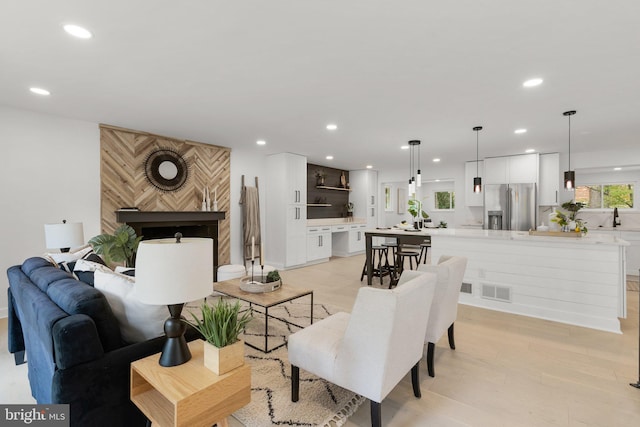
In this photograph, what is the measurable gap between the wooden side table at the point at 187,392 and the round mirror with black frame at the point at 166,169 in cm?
417

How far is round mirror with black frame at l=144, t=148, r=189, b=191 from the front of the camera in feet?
16.1

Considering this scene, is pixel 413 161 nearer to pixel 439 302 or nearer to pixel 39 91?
pixel 439 302

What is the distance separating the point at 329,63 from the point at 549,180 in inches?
239

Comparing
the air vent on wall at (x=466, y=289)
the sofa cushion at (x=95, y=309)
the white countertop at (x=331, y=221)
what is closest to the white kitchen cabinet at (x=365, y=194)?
the white countertop at (x=331, y=221)

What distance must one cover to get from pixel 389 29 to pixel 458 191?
665 centimetres

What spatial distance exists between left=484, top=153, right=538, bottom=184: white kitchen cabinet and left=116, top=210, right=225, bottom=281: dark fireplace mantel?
19.2 ft

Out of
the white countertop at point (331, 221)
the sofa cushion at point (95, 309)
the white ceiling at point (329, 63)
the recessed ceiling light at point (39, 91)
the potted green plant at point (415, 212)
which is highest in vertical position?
the recessed ceiling light at point (39, 91)

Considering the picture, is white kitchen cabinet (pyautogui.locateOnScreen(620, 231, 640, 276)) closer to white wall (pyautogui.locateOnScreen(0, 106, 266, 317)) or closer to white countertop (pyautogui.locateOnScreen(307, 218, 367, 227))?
white countertop (pyautogui.locateOnScreen(307, 218, 367, 227))

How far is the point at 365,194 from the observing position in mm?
9094

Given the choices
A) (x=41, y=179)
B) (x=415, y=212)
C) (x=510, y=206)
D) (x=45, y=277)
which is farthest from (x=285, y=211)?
(x=510, y=206)

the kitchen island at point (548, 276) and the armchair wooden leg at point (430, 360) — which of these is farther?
the kitchen island at point (548, 276)

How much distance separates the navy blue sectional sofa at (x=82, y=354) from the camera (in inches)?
50.2

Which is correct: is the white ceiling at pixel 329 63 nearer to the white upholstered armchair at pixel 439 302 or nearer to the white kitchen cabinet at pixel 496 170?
the white upholstered armchair at pixel 439 302

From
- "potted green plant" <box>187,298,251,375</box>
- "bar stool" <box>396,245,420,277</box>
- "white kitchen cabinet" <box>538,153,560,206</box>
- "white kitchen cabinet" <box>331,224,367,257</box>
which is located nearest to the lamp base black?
"potted green plant" <box>187,298,251,375</box>
